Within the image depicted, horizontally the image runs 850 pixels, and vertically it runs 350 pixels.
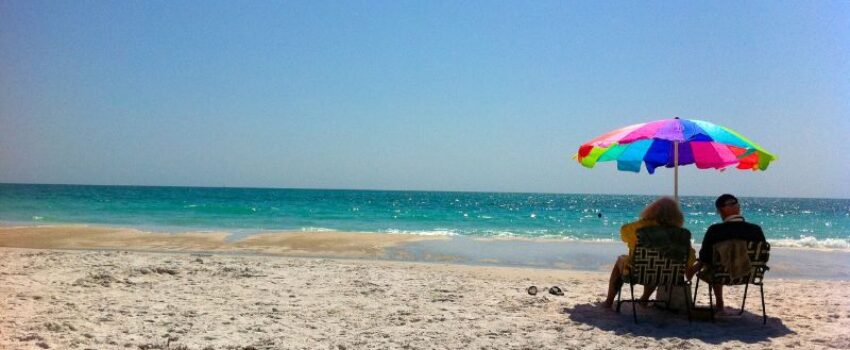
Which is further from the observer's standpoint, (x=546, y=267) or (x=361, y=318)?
(x=546, y=267)

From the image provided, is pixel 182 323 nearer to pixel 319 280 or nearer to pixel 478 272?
pixel 319 280

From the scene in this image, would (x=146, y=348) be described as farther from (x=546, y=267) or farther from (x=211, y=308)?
(x=546, y=267)

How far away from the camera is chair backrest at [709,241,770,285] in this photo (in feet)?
16.5

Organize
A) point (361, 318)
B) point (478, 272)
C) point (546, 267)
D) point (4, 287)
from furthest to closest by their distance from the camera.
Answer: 1. point (546, 267)
2. point (478, 272)
3. point (4, 287)
4. point (361, 318)

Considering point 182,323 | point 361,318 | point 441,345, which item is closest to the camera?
point 441,345

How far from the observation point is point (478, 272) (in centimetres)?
939

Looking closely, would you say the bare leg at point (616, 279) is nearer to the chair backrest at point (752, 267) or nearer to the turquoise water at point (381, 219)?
the chair backrest at point (752, 267)

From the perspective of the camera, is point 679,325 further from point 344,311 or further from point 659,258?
point 344,311

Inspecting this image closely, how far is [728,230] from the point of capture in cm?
506

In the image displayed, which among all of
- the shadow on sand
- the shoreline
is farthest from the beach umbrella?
the shoreline

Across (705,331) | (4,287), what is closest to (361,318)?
(705,331)

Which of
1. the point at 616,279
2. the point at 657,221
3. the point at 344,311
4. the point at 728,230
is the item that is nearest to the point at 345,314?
the point at 344,311

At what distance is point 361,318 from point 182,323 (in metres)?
1.57

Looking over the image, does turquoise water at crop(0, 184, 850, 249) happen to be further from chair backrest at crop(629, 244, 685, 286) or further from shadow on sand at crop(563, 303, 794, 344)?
chair backrest at crop(629, 244, 685, 286)
